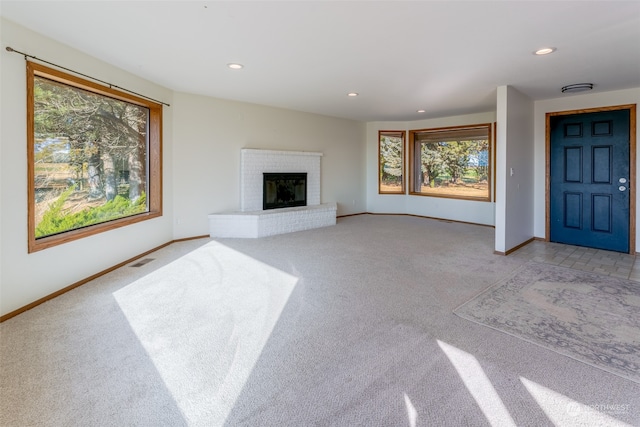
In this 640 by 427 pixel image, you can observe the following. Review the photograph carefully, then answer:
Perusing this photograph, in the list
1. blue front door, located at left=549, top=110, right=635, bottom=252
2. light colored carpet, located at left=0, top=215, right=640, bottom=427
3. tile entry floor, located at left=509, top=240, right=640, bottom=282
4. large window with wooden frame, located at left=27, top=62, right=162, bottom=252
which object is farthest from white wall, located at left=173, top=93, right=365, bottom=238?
blue front door, located at left=549, top=110, right=635, bottom=252

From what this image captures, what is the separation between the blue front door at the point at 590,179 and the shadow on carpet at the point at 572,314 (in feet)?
5.49

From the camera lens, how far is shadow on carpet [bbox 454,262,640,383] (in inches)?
86.0

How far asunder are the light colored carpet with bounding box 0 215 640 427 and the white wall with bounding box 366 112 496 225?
147 inches

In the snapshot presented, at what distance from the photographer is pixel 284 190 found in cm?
655

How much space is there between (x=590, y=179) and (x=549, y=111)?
4.02 ft

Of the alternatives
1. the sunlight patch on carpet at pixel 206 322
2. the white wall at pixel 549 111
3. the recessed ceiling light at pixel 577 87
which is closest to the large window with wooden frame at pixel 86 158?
the sunlight patch on carpet at pixel 206 322

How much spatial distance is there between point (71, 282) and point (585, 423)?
4.14 meters

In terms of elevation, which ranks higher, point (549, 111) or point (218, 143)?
point (549, 111)

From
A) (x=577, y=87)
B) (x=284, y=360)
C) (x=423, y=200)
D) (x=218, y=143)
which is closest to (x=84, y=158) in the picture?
(x=218, y=143)

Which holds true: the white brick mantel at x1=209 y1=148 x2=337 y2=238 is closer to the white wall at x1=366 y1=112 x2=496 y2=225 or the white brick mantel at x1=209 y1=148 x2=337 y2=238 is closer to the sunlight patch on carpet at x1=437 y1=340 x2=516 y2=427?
the white wall at x1=366 y1=112 x2=496 y2=225

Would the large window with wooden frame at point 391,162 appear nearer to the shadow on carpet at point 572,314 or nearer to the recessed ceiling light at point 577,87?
the recessed ceiling light at point 577,87

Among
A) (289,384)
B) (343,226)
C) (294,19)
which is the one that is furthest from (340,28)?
(343,226)

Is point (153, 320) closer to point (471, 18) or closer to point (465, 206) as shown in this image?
point (471, 18)

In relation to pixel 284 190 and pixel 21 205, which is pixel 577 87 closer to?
pixel 284 190
